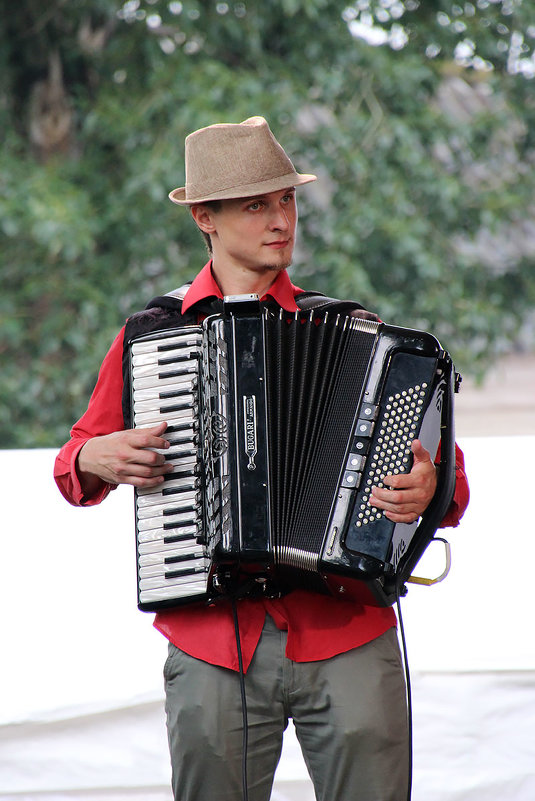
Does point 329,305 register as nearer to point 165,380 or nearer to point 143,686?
point 165,380

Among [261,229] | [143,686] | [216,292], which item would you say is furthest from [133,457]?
[143,686]

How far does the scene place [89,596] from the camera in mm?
2127

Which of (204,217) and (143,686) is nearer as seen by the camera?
(204,217)

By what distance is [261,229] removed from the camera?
148 cm

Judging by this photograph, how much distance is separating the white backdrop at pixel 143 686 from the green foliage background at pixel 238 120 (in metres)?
2.75

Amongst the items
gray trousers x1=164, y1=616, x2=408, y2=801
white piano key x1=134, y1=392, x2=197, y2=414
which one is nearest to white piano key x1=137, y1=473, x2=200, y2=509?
white piano key x1=134, y1=392, x2=197, y2=414

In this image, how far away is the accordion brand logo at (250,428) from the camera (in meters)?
1.39

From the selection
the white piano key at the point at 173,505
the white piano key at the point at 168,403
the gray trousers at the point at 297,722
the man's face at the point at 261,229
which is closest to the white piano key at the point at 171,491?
the white piano key at the point at 173,505

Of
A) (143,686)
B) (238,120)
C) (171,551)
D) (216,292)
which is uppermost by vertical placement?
(238,120)

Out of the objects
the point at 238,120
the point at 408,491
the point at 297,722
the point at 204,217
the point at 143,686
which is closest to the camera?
the point at 408,491

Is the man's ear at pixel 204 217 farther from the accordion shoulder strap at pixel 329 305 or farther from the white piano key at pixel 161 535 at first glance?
the white piano key at pixel 161 535

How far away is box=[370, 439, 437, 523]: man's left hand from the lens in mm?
1326

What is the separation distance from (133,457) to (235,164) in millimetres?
473

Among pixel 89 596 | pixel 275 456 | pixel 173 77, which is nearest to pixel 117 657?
pixel 89 596
